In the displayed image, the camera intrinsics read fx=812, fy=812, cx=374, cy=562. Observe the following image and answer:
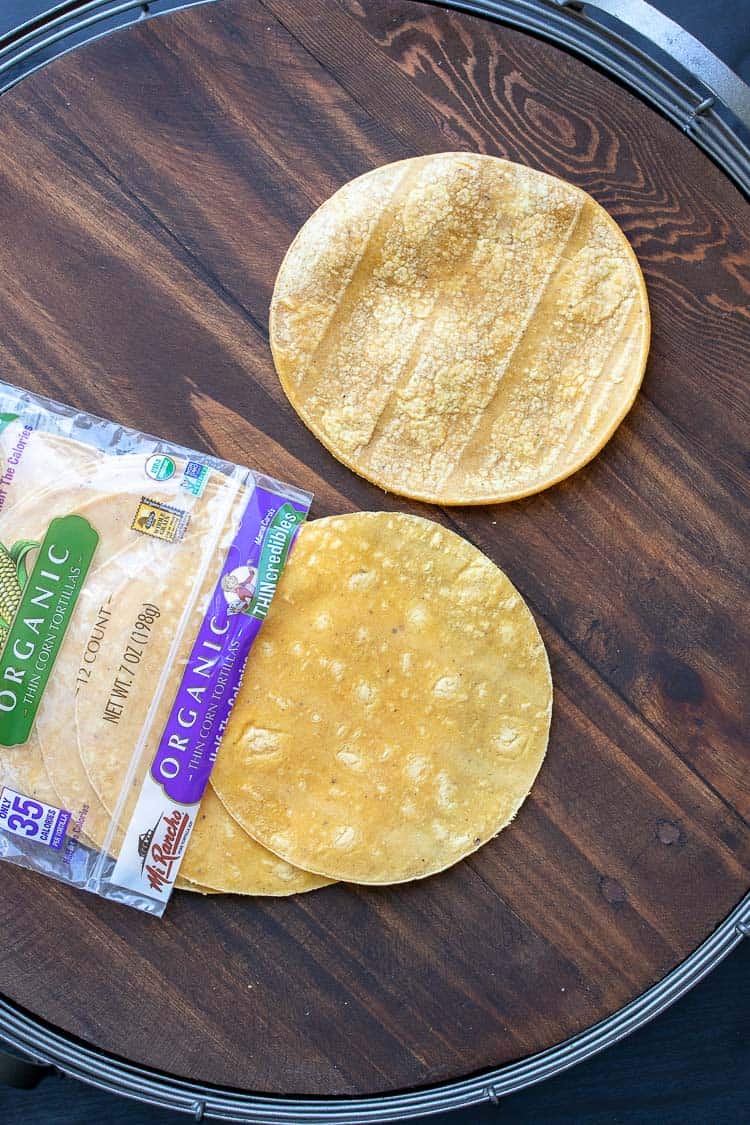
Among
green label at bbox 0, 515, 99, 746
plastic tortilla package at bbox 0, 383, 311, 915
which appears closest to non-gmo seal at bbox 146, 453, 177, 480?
plastic tortilla package at bbox 0, 383, 311, 915

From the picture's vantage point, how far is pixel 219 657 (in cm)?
132

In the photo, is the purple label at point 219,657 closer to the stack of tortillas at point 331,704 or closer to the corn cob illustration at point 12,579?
the stack of tortillas at point 331,704

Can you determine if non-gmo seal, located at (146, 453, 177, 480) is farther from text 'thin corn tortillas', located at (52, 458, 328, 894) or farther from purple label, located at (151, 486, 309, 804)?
purple label, located at (151, 486, 309, 804)

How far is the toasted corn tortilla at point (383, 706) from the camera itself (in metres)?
1.32

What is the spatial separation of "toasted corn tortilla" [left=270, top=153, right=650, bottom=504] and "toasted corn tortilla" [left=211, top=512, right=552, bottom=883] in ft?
0.49

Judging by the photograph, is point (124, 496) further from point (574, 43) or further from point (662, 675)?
point (574, 43)

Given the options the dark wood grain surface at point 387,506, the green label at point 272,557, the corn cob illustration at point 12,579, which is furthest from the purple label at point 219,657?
the corn cob illustration at point 12,579

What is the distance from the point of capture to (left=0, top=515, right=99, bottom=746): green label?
1.29m

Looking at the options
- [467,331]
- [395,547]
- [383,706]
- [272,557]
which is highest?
[467,331]

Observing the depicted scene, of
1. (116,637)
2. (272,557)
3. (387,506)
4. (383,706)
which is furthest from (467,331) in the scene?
(116,637)

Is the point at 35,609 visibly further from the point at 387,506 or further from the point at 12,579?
the point at 387,506

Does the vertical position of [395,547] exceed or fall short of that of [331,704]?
it exceeds it

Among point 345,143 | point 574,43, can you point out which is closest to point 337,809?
point 345,143

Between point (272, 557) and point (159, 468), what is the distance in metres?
0.23
